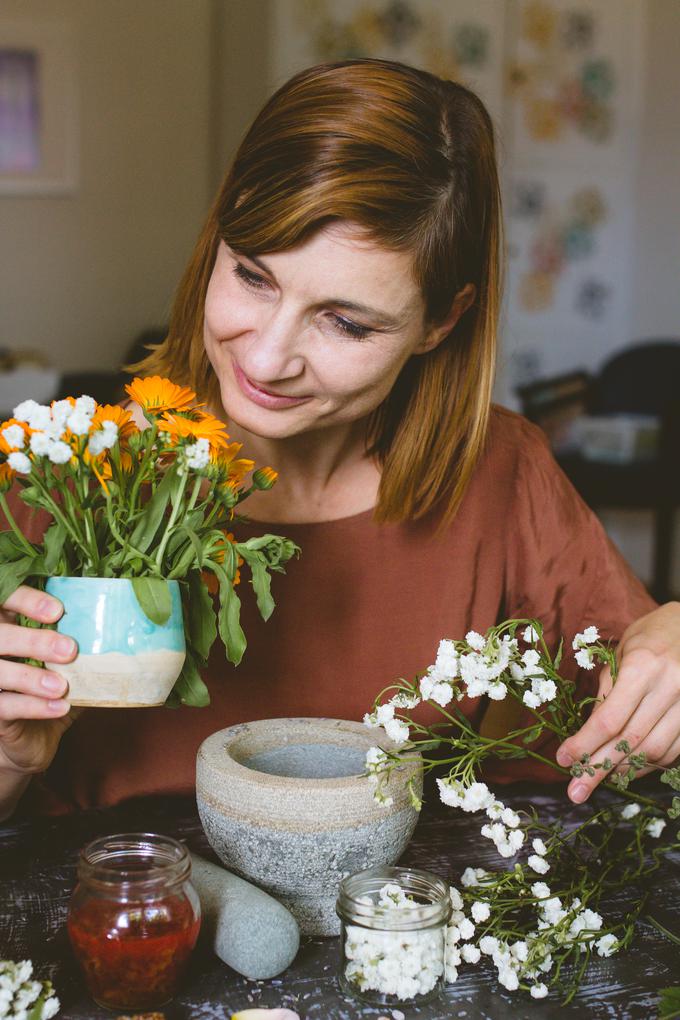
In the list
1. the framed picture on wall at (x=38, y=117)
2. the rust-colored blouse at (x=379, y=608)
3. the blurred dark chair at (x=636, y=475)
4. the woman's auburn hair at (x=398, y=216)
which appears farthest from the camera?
the framed picture on wall at (x=38, y=117)

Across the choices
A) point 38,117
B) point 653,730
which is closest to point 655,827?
point 653,730

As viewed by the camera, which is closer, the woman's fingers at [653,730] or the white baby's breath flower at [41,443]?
the white baby's breath flower at [41,443]

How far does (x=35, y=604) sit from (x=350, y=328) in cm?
46

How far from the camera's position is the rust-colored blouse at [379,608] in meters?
1.33

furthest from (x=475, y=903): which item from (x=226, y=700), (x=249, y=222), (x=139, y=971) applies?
(x=249, y=222)

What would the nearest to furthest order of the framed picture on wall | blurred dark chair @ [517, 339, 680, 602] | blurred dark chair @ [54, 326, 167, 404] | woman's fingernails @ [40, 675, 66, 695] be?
woman's fingernails @ [40, 675, 66, 695] → blurred dark chair @ [517, 339, 680, 602] → blurred dark chair @ [54, 326, 167, 404] → the framed picture on wall

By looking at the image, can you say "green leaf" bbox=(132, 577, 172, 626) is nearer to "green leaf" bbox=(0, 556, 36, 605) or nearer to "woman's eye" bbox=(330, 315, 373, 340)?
"green leaf" bbox=(0, 556, 36, 605)

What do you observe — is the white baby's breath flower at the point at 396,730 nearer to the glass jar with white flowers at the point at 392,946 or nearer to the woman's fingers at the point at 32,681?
the glass jar with white flowers at the point at 392,946

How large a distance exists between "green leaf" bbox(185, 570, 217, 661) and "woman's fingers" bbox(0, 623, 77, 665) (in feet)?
0.38

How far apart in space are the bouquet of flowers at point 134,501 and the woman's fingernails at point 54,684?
67mm

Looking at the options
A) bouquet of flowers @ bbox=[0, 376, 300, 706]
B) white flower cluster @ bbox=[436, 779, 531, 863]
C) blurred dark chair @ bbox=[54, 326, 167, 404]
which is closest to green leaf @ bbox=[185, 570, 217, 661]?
bouquet of flowers @ bbox=[0, 376, 300, 706]

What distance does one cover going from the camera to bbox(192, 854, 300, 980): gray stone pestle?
817 millimetres

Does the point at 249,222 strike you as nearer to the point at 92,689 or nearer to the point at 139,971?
the point at 92,689

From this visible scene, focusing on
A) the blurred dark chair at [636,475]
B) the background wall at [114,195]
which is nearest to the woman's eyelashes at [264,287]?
the blurred dark chair at [636,475]
